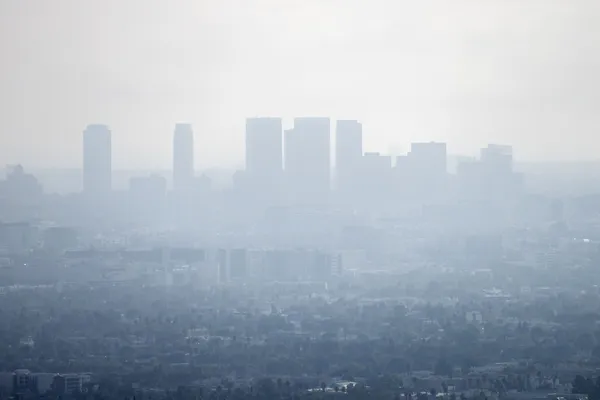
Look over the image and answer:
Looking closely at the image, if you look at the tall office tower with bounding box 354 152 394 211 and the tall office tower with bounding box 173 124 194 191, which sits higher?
the tall office tower with bounding box 173 124 194 191

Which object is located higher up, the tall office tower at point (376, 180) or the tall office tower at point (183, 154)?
the tall office tower at point (183, 154)

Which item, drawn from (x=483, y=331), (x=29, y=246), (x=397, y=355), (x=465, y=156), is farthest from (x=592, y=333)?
(x=465, y=156)

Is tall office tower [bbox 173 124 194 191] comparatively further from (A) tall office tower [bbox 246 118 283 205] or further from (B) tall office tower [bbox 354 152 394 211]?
(B) tall office tower [bbox 354 152 394 211]

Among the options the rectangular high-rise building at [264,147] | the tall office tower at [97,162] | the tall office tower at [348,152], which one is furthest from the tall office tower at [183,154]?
the tall office tower at [348,152]

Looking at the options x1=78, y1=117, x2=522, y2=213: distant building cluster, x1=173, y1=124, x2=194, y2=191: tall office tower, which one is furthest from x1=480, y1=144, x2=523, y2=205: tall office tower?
x1=173, y1=124, x2=194, y2=191: tall office tower

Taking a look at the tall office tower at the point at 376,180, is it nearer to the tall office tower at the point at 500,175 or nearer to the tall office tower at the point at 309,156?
the tall office tower at the point at 309,156

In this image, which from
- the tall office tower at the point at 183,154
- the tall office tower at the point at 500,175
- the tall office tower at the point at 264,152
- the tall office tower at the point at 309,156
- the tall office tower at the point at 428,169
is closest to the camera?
the tall office tower at the point at 309,156
